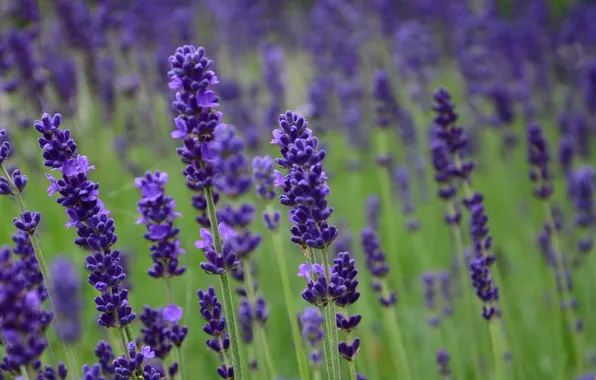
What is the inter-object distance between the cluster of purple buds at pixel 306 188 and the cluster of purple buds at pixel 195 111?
0.20 metres

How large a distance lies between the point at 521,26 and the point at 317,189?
20.3ft

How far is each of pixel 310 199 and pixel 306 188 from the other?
30mm

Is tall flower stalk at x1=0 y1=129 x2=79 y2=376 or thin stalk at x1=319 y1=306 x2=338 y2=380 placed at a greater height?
tall flower stalk at x1=0 y1=129 x2=79 y2=376

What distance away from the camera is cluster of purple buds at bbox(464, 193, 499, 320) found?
8.16 feet

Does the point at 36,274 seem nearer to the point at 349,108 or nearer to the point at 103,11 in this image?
the point at 103,11

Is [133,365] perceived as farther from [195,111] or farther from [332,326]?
[195,111]

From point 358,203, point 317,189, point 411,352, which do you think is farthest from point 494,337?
point 358,203

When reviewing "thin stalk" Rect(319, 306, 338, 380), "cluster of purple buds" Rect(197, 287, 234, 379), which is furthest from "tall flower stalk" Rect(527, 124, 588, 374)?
"cluster of purple buds" Rect(197, 287, 234, 379)

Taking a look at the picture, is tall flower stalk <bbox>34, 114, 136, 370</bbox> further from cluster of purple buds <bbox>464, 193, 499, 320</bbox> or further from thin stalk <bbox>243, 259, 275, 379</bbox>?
cluster of purple buds <bbox>464, 193, 499, 320</bbox>

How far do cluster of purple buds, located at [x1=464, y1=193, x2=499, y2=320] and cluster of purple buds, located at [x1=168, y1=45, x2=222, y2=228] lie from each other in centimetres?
113

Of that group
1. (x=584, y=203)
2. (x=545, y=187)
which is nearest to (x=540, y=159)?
(x=545, y=187)

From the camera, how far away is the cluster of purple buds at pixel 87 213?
1855 mm

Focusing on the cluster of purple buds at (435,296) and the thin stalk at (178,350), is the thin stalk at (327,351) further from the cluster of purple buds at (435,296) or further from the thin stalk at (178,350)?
the cluster of purple buds at (435,296)

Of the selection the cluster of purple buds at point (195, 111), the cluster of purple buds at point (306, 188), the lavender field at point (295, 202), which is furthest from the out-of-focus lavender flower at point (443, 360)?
the cluster of purple buds at point (195, 111)
